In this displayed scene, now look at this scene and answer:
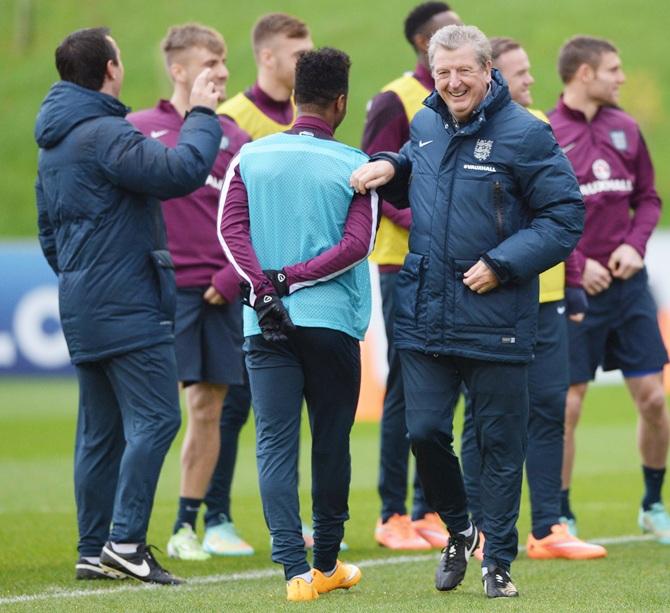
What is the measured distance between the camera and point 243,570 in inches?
275

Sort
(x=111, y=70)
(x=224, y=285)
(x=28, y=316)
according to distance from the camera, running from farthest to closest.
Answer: (x=28, y=316) → (x=224, y=285) → (x=111, y=70)

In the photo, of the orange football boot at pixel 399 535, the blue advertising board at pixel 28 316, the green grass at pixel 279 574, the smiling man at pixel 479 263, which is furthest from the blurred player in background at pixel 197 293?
the blue advertising board at pixel 28 316

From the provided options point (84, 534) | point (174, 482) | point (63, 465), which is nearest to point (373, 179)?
point (84, 534)

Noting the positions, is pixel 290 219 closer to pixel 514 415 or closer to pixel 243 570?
pixel 514 415

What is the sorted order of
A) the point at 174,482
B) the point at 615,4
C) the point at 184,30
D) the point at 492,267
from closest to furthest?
the point at 492,267 → the point at 184,30 → the point at 174,482 → the point at 615,4

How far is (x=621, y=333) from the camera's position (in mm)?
8328

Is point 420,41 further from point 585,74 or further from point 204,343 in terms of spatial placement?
point 204,343

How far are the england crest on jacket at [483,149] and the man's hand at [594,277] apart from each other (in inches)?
100

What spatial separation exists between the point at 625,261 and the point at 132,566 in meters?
3.36

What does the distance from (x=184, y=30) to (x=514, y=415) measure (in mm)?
3049

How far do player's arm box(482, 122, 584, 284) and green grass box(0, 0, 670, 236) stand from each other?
33.5 meters

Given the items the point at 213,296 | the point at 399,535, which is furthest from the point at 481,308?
the point at 399,535

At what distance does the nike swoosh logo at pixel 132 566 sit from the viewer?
21.0 feet

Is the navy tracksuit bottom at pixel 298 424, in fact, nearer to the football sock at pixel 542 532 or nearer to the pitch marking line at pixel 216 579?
the pitch marking line at pixel 216 579
